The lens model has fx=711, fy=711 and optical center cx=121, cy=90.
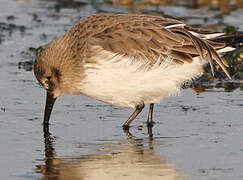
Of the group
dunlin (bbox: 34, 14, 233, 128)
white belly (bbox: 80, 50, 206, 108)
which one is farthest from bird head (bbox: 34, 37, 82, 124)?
white belly (bbox: 80, 50, 206, 108)

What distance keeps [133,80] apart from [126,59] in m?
0.26

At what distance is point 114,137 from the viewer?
816cm

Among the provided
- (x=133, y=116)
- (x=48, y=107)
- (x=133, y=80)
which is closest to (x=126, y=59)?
(x=133, y=80)

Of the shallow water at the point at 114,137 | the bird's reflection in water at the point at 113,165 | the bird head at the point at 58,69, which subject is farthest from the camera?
the bird head at the point at 58,69

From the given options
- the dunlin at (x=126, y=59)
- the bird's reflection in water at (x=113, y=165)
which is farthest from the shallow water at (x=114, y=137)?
the dunlin at (x=126, y=59)

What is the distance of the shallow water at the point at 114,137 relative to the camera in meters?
6.94

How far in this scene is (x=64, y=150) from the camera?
7.60 meters

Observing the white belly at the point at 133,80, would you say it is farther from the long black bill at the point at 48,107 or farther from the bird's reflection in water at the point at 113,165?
the bird's reflection in water at the point at 113,165

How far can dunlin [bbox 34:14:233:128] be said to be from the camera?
26.8 ft

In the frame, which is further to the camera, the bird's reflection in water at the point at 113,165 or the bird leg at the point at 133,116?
the bird leg at the point at 133,116

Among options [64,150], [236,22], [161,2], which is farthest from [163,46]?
[161,2]

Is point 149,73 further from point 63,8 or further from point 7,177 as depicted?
point 63,8

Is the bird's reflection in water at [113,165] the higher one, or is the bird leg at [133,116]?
the bird leg at [133,116]

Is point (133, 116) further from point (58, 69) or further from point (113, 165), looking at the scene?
point (113, 165)
